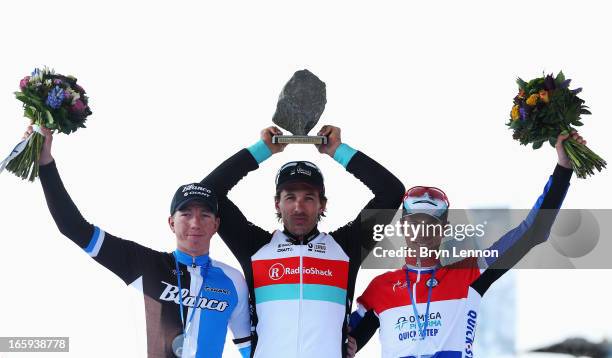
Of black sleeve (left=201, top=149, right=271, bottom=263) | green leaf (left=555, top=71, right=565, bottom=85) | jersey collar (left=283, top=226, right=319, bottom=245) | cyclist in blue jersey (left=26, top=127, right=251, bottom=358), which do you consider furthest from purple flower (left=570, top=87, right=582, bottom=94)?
cyclist in blue jersey (left=26, top=127, right=251, bottom=358)

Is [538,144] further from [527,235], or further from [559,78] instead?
[527,235]

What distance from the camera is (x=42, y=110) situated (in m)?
5.75

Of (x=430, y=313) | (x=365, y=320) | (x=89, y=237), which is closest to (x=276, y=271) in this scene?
(x=365, y=320)

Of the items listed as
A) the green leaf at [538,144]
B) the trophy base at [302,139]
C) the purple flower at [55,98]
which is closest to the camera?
the purple flower at [55,98]

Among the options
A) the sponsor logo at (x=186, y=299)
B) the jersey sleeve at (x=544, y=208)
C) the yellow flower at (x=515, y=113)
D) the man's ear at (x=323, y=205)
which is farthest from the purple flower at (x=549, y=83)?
the sponsor logo at (x=186, y=299)

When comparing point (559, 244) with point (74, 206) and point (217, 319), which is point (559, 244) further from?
point (74, 206)

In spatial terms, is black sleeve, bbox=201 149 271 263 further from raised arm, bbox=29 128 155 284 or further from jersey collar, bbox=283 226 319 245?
raised arm, bbox=29 128 155 284

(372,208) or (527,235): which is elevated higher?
(372,208)

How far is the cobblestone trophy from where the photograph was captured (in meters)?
6.35

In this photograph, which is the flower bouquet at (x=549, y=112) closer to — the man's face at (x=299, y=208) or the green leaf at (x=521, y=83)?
the green leaf at (x=521, y=83)

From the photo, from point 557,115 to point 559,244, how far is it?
142 centimetres

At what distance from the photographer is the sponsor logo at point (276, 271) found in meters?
5.71

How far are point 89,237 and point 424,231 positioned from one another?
2.22 meters

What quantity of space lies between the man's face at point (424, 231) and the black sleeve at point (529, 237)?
1.34 ft
